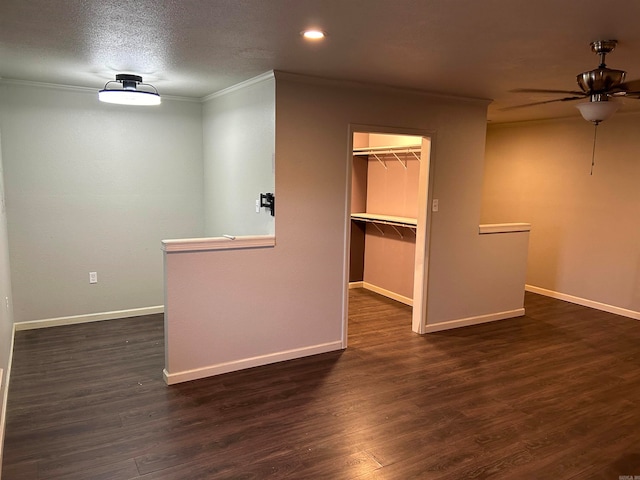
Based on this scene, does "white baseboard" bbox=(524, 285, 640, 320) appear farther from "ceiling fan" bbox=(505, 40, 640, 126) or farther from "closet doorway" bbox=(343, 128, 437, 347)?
"ceiling fan" bbox=(505, 40, 640, 126)

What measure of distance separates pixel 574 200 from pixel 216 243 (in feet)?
15.2

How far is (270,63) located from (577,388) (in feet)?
10.7

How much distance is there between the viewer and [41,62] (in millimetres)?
3357

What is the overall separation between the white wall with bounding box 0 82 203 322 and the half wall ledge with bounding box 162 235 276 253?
1733mm

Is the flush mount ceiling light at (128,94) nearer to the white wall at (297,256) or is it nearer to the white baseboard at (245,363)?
the white wall at (297,256)

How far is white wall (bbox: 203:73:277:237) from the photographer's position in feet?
12.1

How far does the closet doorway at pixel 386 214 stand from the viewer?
18.1 feet

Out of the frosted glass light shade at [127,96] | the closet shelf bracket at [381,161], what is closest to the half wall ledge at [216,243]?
the frosted glass light shade at [127,96]

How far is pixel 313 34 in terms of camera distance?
2.48m

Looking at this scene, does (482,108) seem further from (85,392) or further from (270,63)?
(85,392)

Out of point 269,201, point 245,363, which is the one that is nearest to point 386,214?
point 269,201

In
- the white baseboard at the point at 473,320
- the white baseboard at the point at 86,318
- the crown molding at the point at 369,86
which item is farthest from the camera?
the white baseboard at the point at 473,320

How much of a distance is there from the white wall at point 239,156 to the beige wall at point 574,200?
13.6 feet

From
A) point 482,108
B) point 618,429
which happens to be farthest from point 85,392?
point 482,108
